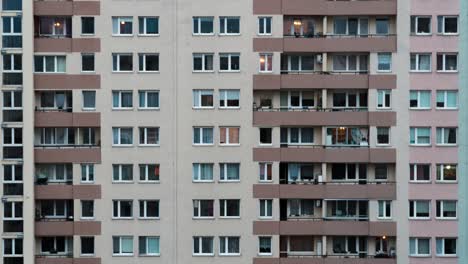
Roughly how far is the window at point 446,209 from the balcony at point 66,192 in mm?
17572

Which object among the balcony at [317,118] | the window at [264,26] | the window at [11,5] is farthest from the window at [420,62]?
the window at [11,5]

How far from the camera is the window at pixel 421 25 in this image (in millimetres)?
30250

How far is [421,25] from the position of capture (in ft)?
99.7

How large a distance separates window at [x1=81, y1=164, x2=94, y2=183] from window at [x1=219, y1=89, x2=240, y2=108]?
7484 mm

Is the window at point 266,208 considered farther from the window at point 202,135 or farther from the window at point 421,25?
the window at point 421,25

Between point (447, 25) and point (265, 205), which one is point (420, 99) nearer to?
point (447, 25)

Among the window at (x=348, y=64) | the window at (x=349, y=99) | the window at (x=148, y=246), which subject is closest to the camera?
the window at (x=148, y=246)

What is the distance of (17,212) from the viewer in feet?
99.0

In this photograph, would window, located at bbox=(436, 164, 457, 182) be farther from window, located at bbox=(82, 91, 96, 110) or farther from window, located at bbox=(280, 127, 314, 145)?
window, located at bbox=(82, 91, 96, 110)

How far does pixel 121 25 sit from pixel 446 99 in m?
17.2

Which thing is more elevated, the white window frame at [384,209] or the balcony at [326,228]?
the white window frame at [384,209]

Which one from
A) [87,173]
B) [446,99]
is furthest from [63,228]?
[446,99]

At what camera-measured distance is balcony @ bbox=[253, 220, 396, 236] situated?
30.3m

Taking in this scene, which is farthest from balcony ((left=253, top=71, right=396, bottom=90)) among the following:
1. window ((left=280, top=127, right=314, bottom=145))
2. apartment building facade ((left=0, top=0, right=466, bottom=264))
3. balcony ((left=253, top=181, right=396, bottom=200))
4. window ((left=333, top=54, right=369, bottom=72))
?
balcony ((left=253, top=181, right=396, bottom=200))
